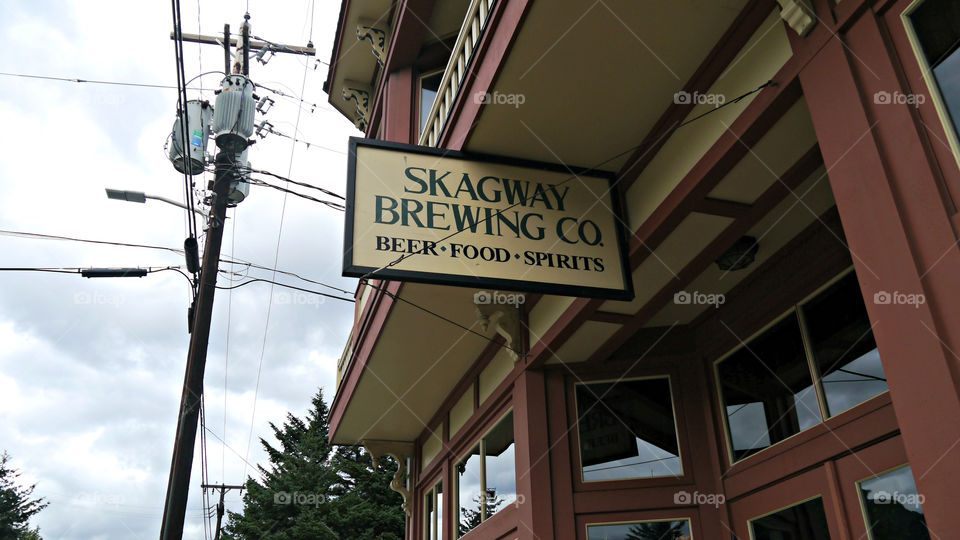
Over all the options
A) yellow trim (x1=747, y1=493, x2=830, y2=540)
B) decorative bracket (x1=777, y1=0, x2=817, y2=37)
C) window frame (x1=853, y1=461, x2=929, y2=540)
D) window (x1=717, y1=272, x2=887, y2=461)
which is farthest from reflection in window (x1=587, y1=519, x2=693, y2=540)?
decorative bracket (x1=777, y1=0, x2=817, y2=37)

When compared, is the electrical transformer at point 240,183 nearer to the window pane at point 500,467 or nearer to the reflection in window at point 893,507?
the window pane at point 500,467

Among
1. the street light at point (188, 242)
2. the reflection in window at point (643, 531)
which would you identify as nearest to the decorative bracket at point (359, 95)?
the street light at point (188, 242)

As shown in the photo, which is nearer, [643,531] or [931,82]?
[931,82]

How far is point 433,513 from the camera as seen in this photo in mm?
10617

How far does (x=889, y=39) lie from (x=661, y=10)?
1.35 meters

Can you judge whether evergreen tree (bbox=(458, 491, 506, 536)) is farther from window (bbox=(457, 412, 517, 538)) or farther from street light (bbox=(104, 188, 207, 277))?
street light (bbox=(104, 188, 207, 277))

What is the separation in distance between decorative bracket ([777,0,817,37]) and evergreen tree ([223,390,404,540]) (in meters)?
28.5

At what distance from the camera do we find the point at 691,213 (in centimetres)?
511

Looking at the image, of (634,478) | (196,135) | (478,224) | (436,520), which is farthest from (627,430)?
(196,135)

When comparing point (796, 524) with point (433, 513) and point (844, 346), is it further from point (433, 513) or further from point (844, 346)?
point (433, 513)

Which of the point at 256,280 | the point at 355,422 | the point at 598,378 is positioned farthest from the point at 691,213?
the point at 256,280

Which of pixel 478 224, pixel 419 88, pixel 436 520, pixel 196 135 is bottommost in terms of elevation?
pixel 436 520

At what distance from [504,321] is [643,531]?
2.18m

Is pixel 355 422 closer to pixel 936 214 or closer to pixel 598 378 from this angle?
pixel 598 378
